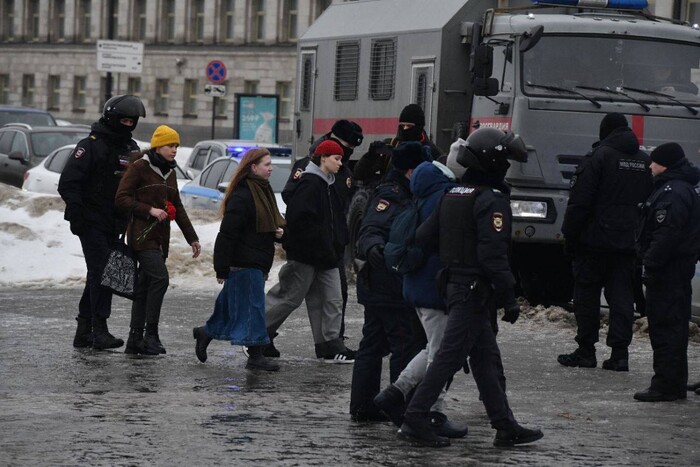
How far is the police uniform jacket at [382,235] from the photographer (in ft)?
29.7

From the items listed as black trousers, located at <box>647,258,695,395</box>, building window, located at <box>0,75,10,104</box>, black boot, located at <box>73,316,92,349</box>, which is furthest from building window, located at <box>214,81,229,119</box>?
black trousers, located at <box>647,258,695,395</box>

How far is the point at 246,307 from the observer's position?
451 inches

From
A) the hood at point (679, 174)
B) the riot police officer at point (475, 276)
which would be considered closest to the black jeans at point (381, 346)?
the riot police officer at point (475, 276)

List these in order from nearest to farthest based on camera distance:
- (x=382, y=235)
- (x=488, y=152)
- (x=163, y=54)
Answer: (x=488, y=152)
(x=382, y=235)
(x=163, y=54)

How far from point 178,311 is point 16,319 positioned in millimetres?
1661

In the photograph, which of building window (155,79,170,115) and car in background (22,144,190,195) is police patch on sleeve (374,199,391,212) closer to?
car in background (22,144,190,195)

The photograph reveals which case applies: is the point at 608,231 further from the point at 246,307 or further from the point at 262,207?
the point at 246,307

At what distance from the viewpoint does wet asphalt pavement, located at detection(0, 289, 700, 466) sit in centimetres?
816

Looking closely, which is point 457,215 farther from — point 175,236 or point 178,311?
point 175,236

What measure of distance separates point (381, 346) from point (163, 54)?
6560cm

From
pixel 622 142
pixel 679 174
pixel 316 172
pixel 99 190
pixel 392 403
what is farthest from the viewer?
pixel 99 190

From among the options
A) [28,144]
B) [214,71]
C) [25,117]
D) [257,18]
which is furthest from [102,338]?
[257,18]

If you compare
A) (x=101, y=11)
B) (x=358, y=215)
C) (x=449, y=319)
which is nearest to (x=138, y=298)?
(x=449, y=319)

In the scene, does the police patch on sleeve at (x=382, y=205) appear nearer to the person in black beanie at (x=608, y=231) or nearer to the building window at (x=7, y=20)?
the person in black beanie at (x=608, y=231)
